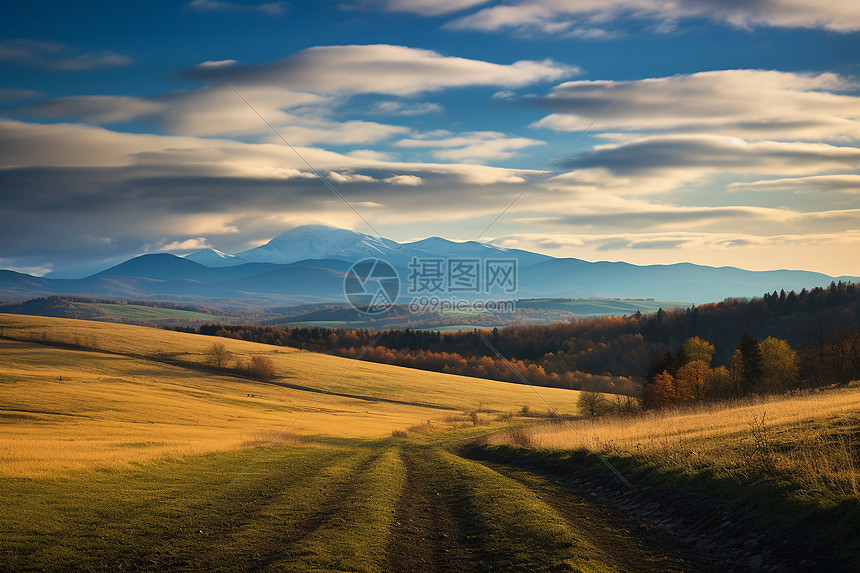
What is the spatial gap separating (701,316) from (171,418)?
156 metres

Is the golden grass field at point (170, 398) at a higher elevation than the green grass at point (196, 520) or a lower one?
lower

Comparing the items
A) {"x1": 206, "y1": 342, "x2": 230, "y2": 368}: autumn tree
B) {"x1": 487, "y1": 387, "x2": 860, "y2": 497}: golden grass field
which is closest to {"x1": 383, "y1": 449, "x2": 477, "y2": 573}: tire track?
{"x1": 487, "y1": 387, "x2": 860, "y2": 497}: golden grass field

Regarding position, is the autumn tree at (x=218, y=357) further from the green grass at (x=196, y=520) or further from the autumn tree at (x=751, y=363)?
the autumn tree at (x=751, y=363)

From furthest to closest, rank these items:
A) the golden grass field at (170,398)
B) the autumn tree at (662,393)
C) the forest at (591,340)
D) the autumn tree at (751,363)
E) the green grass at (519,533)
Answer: the forest at (591,340), the autumn tree at (751,363), the autumn tree at (662,393), the golden grass field at (170,398), the green grass at (519,533)

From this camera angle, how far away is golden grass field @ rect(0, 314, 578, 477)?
29.5 metres

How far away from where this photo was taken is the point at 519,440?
31.1 m

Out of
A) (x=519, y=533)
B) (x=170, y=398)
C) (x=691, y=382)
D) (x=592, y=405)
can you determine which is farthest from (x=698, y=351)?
(x=519, y=533)

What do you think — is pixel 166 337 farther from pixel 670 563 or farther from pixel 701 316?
pixel 701 316

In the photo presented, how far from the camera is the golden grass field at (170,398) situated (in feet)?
96.9

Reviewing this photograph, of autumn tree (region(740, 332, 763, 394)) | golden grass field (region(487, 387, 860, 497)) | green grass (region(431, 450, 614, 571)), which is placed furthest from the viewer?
autumn tree (region(740, 332, 763, 394))

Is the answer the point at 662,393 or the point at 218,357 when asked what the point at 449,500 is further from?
the point at 218,357

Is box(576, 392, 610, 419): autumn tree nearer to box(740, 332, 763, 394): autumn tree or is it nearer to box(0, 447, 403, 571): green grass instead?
box(740, 332, 763, 394): autumn tree

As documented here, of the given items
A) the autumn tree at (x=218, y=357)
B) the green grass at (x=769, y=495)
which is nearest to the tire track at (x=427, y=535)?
the green grass at (x=769, y=495)

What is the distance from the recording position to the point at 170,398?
57.8 m
